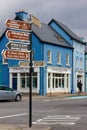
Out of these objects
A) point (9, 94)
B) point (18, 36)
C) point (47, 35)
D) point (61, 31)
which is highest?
point (61, 31)

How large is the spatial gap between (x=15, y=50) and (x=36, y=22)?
1.49m

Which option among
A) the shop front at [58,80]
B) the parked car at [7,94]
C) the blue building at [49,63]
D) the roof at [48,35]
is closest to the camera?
the parked car at [7,94]

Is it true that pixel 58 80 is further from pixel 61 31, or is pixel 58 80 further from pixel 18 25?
pixel 18 25

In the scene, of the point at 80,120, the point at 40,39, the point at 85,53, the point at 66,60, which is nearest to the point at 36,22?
the point at 80,120

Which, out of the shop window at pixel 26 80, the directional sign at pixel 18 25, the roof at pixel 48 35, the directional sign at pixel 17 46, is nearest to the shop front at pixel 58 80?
the shop window at pixel 26 80

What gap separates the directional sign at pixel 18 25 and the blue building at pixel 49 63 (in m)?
31.3

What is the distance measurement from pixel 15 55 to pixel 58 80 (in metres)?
41.6

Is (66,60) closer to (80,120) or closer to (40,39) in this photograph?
(40,39)

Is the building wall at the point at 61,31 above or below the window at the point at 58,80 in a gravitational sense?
above

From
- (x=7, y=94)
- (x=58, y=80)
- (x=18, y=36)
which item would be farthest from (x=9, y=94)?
(x=18, y=36)

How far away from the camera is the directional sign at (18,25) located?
15.8 meters

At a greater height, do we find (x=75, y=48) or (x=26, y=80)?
(x=75, y=48)

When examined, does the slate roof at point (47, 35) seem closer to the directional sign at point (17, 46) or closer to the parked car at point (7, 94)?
the parked car at point (7, 94)

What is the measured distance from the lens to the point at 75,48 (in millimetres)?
62250
